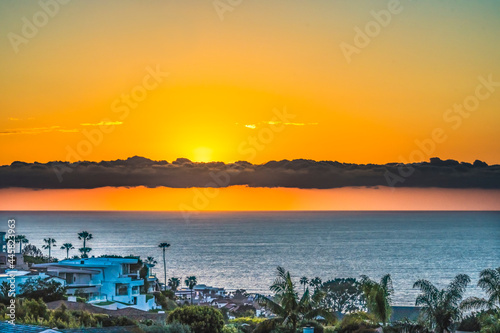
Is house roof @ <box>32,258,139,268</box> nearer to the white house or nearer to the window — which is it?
the white house

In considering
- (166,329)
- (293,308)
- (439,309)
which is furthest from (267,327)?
(439,309)

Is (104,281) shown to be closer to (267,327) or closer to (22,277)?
(22,277)

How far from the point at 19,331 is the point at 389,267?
462 feet

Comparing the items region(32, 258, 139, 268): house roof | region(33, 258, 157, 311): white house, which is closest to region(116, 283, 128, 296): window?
region(33, 258, 157, 311): white house

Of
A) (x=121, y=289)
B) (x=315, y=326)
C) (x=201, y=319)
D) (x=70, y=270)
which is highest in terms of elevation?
(x=70, y=270)

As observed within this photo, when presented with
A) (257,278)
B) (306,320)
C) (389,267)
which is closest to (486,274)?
(306,320)

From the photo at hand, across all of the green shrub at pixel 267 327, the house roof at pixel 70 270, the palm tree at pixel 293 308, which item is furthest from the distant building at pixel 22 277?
the palm tree at pixel 293 308

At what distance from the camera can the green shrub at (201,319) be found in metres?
36.5

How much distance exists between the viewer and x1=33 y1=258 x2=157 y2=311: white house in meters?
61.5

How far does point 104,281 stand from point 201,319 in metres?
28.5

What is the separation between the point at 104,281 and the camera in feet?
208

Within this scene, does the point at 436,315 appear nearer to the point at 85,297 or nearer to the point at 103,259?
the point at 85,297

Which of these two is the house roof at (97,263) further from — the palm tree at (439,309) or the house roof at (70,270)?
the palm tree at (439,309)

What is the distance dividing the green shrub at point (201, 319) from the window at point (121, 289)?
26591 mm
